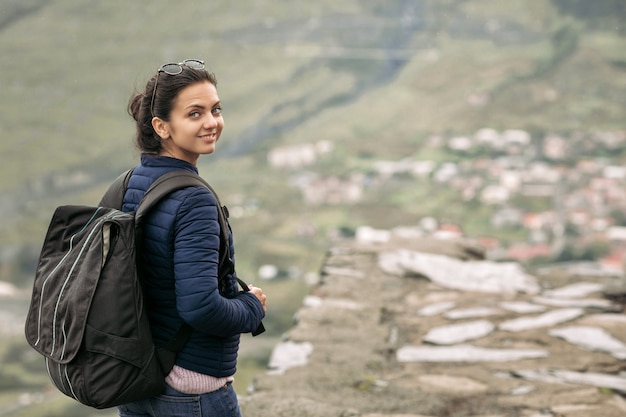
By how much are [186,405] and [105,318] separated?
261mm

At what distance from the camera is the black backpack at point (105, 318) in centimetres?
150

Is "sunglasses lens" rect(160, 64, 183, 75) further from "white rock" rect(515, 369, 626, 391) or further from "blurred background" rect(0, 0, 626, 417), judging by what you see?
"blurred background" rect(0, 0, 626, 417)

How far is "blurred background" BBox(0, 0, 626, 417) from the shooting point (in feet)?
77.3

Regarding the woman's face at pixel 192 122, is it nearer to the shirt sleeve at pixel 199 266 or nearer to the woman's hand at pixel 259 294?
the shirt sleeve at pixel 199 266

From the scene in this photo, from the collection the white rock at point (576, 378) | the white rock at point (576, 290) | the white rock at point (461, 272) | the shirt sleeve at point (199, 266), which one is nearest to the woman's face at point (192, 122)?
the shirt sleeve at point (199, 266)

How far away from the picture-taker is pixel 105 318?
4.92 ft

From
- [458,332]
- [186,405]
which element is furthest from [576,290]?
[186,405]

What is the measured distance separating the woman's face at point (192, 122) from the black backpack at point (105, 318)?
88 mm

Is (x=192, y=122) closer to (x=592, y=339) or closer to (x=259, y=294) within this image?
(x=259, y=294)

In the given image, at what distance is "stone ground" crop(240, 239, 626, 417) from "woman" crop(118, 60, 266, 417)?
911 mm

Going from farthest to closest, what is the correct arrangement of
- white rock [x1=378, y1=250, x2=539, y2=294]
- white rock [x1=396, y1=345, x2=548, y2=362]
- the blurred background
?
the blurred background
white rock [x1=378, y1=250, x2=539, y2=294]
white rock [x1=396, y1=345, x2=548, y2=362]

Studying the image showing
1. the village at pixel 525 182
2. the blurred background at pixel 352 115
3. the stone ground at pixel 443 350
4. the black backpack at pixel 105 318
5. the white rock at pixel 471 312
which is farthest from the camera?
the blurred background at pixel 352 115

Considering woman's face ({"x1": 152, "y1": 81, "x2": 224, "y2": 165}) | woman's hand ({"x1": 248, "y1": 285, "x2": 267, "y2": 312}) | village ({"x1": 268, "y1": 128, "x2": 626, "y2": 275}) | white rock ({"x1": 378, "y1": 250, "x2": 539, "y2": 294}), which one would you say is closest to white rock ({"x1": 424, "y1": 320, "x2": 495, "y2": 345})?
white rock ({"x1": 378, "y1": 250, "x2": 539, "y2": 294})

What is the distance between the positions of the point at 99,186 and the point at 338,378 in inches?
823
